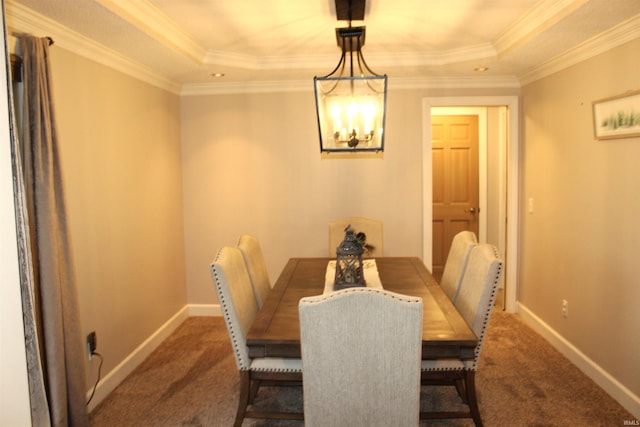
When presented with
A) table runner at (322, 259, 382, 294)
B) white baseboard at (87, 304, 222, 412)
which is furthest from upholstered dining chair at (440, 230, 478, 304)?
white baseboard at (87, 304, 222, 412)

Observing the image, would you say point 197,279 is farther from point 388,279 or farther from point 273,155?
point 388,279

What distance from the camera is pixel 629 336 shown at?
8.87ft

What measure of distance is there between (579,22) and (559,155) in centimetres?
114

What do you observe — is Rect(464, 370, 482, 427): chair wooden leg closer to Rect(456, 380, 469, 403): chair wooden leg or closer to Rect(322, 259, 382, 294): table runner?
Rect(456, 380, 469, 403): chair wooden leg

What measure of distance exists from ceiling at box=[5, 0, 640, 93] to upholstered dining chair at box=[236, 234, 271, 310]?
138cm

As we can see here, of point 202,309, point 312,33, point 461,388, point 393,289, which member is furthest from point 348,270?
point 202,309

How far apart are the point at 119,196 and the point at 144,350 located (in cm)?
121

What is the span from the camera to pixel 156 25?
2.79 m

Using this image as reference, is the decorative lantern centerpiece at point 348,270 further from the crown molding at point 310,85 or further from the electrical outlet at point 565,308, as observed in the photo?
the crown molding at point 310,85

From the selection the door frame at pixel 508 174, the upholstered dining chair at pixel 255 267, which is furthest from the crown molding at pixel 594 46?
the upholstered dining chair at pixel 255 267

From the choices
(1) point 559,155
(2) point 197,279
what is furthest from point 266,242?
(1) point 559,155

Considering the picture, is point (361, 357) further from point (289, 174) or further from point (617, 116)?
point (289, 174)

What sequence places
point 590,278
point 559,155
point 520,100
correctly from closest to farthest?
point 590,278, point 559,155, point 520,100

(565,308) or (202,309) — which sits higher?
(565,308)
